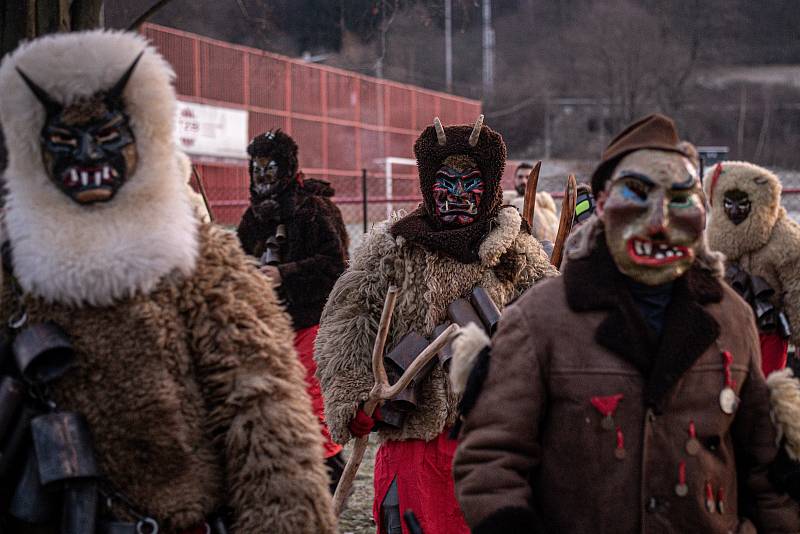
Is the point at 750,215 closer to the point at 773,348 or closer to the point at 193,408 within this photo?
the point at 773,348

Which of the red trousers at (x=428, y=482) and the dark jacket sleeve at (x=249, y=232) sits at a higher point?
the dark jacket sleeve at (x=249, y=232)

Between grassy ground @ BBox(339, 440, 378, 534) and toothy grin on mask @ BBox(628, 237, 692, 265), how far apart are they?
3.62m

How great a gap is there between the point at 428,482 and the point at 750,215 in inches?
161

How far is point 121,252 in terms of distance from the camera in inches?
99.8

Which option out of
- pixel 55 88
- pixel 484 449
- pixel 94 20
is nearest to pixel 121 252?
pixel 55 88

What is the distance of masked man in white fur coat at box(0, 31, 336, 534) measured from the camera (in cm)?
253

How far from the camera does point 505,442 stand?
2.55 meters

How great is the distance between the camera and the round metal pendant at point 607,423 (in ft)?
8.32

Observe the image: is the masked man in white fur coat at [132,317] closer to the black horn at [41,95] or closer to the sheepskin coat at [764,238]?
the black horn at [41,95]

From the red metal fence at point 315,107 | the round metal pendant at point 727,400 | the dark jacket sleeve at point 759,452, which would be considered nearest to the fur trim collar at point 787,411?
the dark jacket sleeve at point 759,452

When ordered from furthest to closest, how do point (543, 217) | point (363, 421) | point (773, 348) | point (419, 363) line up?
point (543, 217) → point (773, 348) → point (363, 421) → point (419, 363)

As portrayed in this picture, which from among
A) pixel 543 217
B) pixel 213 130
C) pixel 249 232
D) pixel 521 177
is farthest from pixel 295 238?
pixel 213 130

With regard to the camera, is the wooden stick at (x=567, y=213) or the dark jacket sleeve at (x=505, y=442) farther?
the wooden stick at (x=567, y=213)

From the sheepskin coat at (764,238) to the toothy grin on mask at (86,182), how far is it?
215 inches
